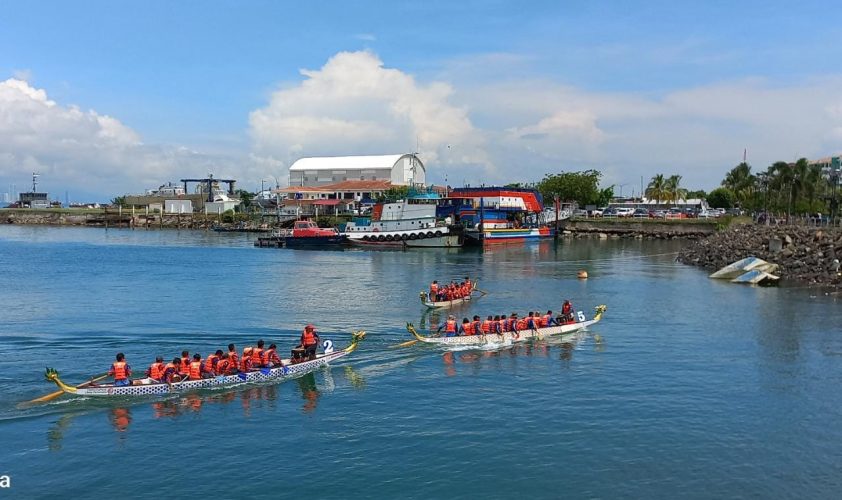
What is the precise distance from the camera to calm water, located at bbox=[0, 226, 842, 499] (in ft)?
76.6

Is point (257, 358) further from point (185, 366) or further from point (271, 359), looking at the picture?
point (185, 366)

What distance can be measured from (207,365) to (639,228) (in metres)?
132

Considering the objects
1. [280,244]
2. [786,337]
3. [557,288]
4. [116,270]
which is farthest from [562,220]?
[786,337]

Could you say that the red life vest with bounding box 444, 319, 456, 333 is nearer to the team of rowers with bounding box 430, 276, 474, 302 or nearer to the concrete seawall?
the team of rowers with bounding box 430, 276, 474, 302

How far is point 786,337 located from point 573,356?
15738mm

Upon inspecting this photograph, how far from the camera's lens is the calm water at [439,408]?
23.4 metres

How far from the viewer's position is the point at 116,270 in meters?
81.3

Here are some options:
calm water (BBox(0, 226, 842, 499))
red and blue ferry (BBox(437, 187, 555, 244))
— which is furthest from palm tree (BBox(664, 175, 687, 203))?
calm water (BBox(0, 226, 842, 499))

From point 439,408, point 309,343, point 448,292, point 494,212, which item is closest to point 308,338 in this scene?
point 309,343

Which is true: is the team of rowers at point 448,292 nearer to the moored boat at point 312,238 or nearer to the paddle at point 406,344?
the paddle at point 406,344

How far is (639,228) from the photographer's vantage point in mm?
150125

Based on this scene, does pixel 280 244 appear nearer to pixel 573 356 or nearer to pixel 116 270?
pixel 116 270

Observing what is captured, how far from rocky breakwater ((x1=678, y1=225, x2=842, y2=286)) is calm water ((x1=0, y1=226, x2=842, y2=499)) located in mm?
11444

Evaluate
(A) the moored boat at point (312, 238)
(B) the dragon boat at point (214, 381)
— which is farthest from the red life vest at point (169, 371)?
(A) the moored boat at point (312, 238)
